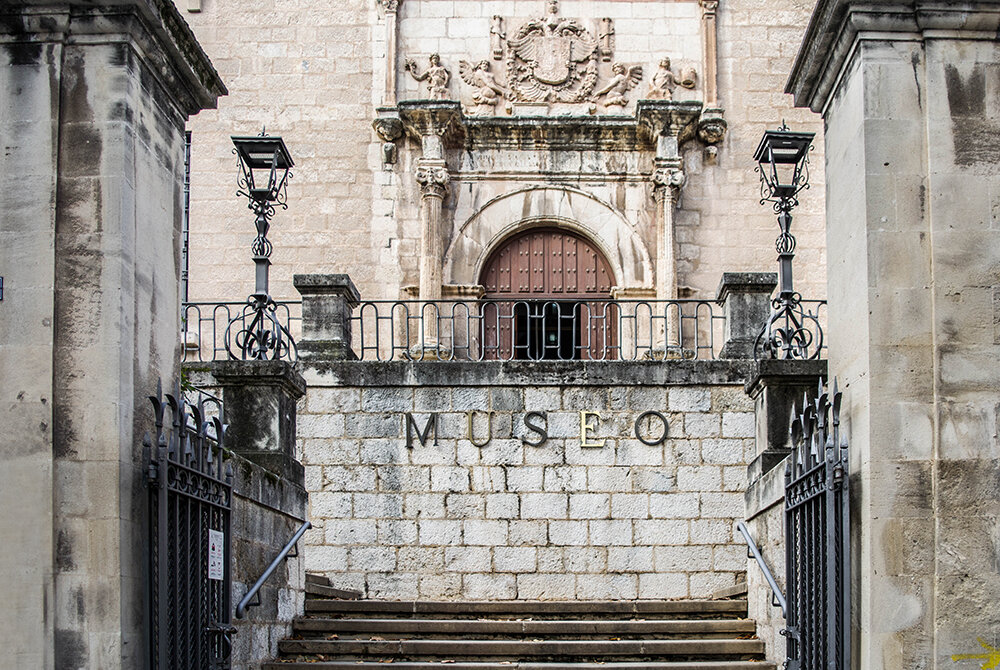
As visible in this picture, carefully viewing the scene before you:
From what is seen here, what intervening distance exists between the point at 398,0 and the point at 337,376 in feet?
19.9

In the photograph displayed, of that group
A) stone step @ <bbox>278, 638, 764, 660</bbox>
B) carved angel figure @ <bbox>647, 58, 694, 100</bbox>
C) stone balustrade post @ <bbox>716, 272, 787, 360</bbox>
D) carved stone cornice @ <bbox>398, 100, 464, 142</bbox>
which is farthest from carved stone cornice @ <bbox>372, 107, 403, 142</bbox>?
stone step @ <bbox>278, 638, 764, 660</bbox>

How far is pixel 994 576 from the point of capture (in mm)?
6371

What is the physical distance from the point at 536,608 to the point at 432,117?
7351mm

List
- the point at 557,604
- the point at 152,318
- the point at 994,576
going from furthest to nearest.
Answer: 1. the point at 557,604
2. the point at 152,318
3. the point at 994,576

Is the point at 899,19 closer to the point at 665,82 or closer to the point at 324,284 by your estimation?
the point at 324,284

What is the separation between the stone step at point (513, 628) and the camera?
33.1 ft

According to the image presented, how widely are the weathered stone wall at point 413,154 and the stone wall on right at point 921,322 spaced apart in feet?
31.9

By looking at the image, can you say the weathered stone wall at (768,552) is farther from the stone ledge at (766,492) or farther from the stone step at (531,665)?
the stone step at (531,665)

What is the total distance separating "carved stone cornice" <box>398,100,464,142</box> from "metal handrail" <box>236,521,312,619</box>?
7.26m

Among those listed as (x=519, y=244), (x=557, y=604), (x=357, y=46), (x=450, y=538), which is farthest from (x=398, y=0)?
(x=557, y=604)

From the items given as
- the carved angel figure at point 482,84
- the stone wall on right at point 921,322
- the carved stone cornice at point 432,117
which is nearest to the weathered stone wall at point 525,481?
the carved stone cornice at point 432,117

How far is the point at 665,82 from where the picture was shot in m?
16.9

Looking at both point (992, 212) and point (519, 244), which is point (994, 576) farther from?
point (519, 244)

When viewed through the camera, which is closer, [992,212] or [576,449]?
[992,212]
